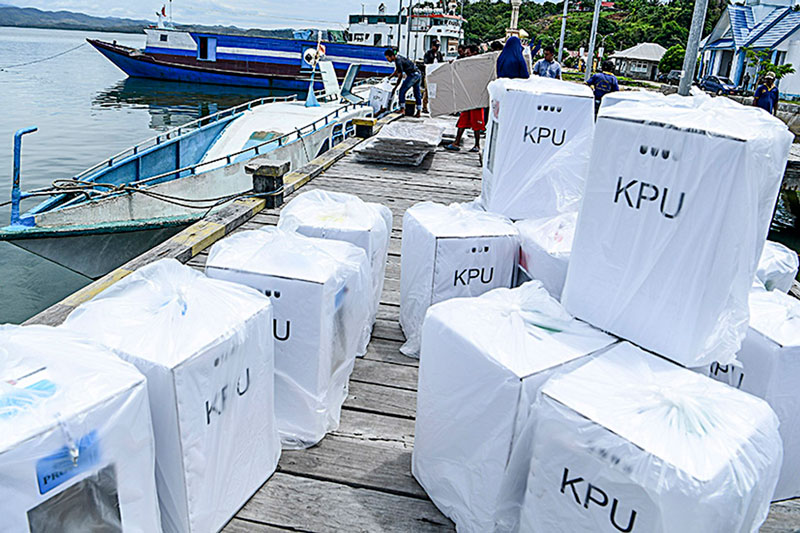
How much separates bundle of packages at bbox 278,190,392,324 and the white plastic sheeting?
1952 millimetres

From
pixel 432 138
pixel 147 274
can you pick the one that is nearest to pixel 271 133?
pixel 432 138

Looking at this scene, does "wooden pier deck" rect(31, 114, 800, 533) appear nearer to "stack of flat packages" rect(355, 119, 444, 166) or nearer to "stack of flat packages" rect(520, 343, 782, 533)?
"stack of flat packages" rect(520, 343, 782, 533)

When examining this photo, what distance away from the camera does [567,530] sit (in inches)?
63.7

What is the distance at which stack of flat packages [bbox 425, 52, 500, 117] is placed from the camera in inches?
304

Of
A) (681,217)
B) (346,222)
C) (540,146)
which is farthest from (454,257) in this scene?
(681,217)

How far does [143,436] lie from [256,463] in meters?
0.66

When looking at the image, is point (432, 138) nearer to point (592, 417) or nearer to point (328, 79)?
point (592, 417)

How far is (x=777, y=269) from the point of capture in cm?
291

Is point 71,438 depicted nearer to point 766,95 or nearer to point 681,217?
point 681,217

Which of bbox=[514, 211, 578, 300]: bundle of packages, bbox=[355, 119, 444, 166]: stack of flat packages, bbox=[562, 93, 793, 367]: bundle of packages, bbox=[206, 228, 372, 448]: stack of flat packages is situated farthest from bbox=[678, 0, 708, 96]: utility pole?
bbox=[206, 228, 372, 448]: stack of flat packages

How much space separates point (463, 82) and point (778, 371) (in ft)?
21.2

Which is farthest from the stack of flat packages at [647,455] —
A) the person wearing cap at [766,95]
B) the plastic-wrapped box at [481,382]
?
the person wearing cap at [766,95]

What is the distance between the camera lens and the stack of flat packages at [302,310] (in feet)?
7.52

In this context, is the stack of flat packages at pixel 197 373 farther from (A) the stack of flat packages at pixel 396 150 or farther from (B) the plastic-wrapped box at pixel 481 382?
(A) the stack of flat packages at pixel 396 150
